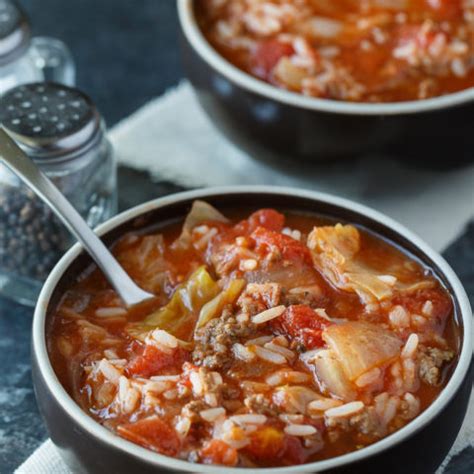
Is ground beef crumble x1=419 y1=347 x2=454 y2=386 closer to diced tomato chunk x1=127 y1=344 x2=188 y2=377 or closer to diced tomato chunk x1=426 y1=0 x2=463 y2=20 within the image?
diced tomato chunk x1=127 y1=344 x2=188 y2=377

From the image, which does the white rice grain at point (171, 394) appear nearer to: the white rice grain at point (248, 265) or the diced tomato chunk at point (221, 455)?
the diced tomato chunk at point (221, 455)

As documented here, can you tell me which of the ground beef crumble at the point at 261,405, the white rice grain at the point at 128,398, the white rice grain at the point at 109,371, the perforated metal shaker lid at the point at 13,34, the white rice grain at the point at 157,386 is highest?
the ground beef crumble at the point at 261,405

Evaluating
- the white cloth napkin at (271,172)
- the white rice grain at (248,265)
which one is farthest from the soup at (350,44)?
the white rice grain at (248,265)

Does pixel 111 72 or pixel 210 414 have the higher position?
pixel 210 414

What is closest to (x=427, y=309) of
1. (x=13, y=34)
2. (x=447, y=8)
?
(x=447, y=8)

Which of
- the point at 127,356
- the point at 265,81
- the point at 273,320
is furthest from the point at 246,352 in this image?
the point at 265,81

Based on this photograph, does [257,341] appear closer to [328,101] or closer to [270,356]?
[270,356]
